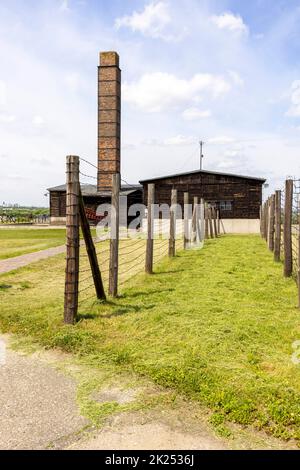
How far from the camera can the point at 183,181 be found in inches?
1244

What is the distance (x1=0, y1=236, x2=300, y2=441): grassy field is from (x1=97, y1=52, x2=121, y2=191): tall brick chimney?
21.7m

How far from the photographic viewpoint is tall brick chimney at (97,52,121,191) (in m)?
29.6

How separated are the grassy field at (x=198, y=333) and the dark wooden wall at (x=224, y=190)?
72.3 ft

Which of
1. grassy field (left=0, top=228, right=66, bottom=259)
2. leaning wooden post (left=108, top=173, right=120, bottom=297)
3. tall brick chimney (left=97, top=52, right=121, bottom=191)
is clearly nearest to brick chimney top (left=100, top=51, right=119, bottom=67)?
tall brick chimney (left=97, top=52, right=121, bottom=191)

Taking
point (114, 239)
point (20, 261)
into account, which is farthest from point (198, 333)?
point (20, 261)

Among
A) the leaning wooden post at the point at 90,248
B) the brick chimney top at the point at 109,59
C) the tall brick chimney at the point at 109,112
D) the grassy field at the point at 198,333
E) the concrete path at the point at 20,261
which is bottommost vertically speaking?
the grassy field at the point at 198,333

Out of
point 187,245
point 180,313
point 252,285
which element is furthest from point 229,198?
point 180,313

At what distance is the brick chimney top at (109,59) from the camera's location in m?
29.6

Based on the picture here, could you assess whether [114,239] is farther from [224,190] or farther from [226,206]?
[224,190]

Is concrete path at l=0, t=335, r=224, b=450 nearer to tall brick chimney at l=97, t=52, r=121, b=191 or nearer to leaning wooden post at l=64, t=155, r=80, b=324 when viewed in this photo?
leaning wooden post at l=64, t=155, r=80, b=324

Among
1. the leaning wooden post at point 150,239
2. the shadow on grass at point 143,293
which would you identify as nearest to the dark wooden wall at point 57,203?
the leaning wooden post at point 150,239

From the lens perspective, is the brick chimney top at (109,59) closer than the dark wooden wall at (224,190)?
Yes

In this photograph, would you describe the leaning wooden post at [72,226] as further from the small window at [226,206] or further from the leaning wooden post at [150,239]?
the small window at [226,206]

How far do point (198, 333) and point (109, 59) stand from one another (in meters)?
28.7
